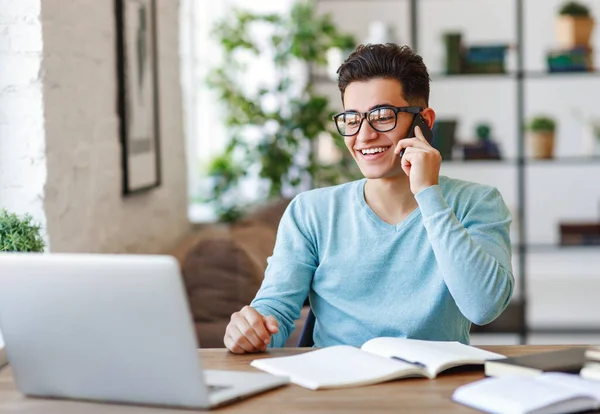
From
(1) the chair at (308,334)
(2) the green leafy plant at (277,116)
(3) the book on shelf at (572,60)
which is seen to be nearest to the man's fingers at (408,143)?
(1) the chair at (308,334)

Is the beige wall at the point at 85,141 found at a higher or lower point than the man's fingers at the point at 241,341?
higher

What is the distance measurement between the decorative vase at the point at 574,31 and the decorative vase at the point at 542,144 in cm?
48

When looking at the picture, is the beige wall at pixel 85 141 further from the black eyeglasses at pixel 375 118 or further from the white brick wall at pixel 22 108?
the black eyeglasses at pixel 375 118

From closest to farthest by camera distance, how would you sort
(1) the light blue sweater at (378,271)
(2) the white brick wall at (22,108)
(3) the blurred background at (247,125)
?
(1) the light blue sweater at (378,271) < (2) the white brick wall at (22,108) < (3) the blurred background at (247,125)

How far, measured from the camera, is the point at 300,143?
489 cm

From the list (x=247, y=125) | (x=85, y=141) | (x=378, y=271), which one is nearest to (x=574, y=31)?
(x=247, y=125)

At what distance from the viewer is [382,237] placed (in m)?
2.15

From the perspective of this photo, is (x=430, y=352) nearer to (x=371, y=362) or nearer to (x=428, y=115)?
(x=371, y=362)

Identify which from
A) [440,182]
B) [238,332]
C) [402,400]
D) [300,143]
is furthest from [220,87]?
[402,400]

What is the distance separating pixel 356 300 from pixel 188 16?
338 cm

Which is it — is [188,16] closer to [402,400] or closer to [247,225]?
[247,225]

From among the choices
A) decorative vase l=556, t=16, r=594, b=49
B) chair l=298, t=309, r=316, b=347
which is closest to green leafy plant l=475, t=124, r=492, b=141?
decorative vase l=556, t=16, r=594, b=49

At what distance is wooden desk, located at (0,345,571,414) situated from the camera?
148 cm

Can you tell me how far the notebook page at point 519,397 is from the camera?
1414 mm
